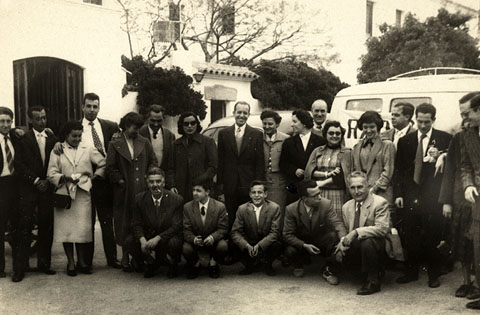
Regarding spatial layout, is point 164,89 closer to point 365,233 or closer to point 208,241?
point 208,241

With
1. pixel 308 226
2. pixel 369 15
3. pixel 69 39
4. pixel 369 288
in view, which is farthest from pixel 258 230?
pixel 369 15

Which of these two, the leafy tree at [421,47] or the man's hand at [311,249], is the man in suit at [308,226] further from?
the leafy tree at [421,47]

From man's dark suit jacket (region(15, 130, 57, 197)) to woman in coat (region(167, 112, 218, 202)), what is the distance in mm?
1356

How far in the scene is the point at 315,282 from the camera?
18.3 feet

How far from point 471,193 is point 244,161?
2475 mm

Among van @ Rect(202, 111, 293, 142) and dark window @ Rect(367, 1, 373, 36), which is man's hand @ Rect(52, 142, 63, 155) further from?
dark window @ Rect(367, 1, 373, 36)

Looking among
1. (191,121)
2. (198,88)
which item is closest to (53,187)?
(191,121)

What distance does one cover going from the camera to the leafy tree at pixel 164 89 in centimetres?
1309

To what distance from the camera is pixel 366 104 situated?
920cm

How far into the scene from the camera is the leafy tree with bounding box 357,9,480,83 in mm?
12742

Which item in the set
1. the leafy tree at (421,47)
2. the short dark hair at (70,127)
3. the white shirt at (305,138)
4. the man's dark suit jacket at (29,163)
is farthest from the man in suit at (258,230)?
the leafy tree at (421,47)

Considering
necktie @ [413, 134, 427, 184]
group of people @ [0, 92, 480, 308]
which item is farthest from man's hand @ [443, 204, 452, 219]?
necktie @ [413, 134, 427, 184]

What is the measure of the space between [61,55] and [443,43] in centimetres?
895

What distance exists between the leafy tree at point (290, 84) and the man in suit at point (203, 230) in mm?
11508
